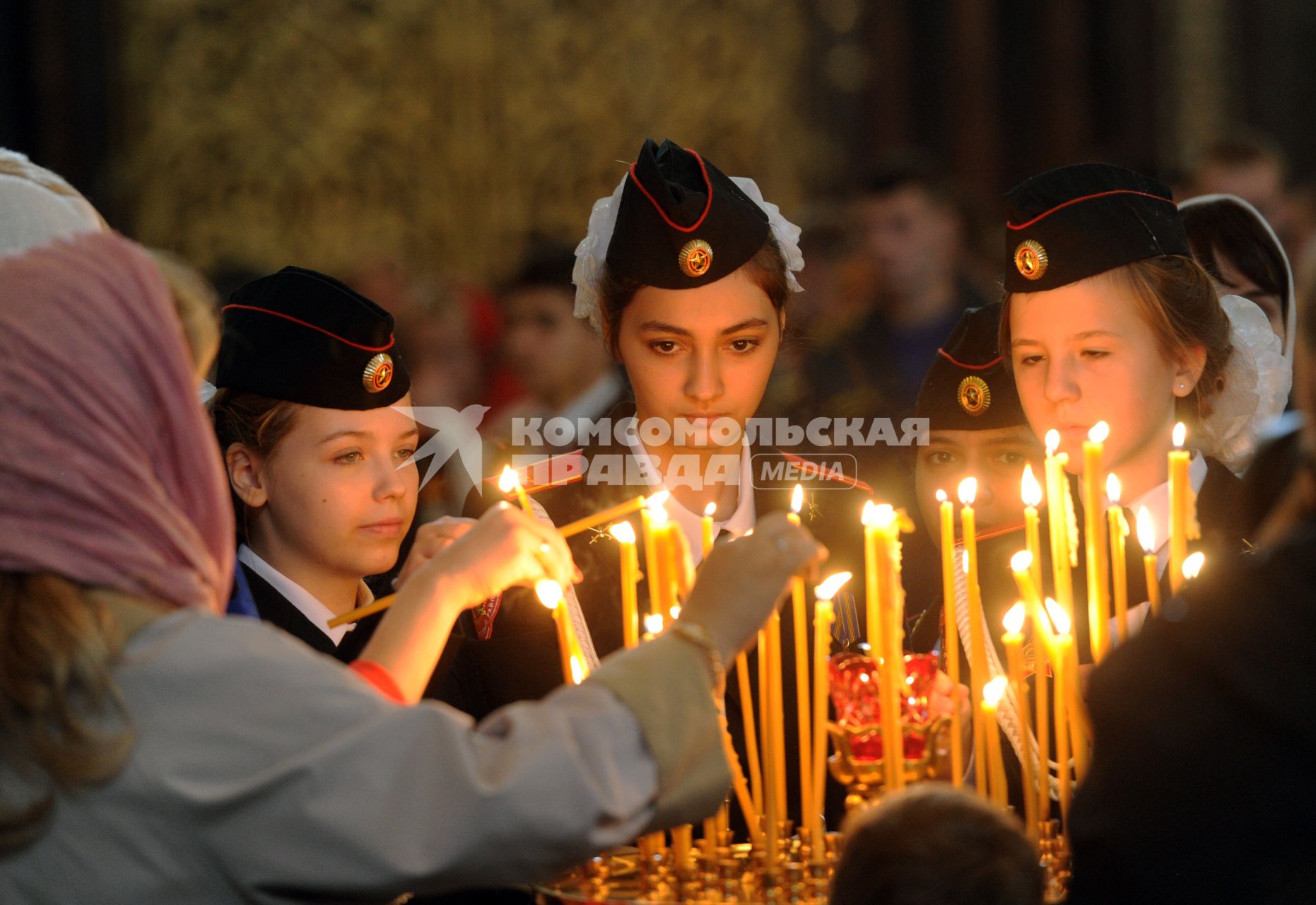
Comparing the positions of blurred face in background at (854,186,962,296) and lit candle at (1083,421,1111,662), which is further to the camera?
blurred face in background at (854,186,962,296)

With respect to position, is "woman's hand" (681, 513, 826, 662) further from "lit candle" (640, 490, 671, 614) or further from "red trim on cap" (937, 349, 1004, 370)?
"red trim on cap" (937, 349, 1004, 370)

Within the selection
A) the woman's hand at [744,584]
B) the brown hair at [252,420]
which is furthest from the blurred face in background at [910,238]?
the woman's hand at [744,584]

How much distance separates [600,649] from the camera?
2072 millimetres

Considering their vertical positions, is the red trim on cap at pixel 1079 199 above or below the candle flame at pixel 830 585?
above

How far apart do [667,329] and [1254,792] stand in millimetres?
1192

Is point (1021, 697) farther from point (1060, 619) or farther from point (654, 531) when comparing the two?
point (654, 531)

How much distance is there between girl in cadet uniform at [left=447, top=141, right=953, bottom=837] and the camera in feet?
6.73

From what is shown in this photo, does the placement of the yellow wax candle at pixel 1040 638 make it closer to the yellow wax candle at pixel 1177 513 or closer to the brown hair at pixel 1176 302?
the yellow wax candle at pixel 1177 513

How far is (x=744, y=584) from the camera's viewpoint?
4.44ft

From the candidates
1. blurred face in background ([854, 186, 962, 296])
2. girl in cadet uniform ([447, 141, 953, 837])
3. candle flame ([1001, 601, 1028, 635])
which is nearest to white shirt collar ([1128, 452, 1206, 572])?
girl in cadet uniform ([447, 141, 953, 837])

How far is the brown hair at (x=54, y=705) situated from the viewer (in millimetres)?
1119

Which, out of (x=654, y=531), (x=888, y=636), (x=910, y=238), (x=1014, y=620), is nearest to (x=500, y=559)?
(x=654, y=531)

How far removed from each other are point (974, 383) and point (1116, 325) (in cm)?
43

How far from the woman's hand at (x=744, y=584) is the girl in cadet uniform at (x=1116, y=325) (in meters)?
0.71
